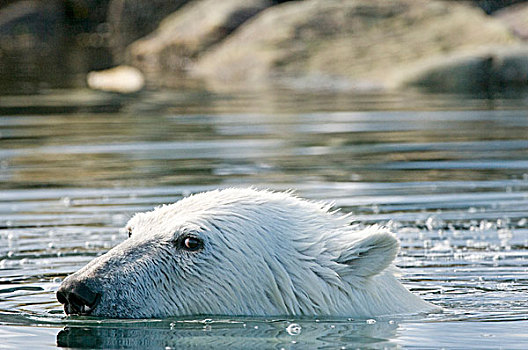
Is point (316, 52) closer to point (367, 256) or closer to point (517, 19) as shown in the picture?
point (517, 19)

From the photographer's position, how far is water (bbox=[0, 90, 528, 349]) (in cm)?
571

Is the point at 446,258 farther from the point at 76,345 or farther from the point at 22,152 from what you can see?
the point at 22,152

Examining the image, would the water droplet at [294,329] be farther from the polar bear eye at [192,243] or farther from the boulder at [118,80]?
the boulder at [118,80]

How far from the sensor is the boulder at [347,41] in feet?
77.3

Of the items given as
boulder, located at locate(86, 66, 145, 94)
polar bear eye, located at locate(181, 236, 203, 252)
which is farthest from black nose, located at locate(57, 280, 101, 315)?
boulder, located at locate(86, 66, 145, 94)

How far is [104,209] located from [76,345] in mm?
4927

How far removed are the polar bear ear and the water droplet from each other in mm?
338

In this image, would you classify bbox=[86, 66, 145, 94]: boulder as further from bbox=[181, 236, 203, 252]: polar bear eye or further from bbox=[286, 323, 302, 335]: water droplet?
bbox=[286, 323, 302, 335]: water droplet

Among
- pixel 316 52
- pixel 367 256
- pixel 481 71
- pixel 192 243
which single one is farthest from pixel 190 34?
pixel 367 256

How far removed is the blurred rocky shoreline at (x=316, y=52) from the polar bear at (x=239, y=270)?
16.0m

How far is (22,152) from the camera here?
46.4 feet

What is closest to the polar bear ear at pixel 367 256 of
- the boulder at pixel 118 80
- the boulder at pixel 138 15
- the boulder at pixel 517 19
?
the boulder at pixel 118 80

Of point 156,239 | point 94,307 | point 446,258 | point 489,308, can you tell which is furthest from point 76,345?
point 446,258

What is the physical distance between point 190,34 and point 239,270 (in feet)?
79.3
